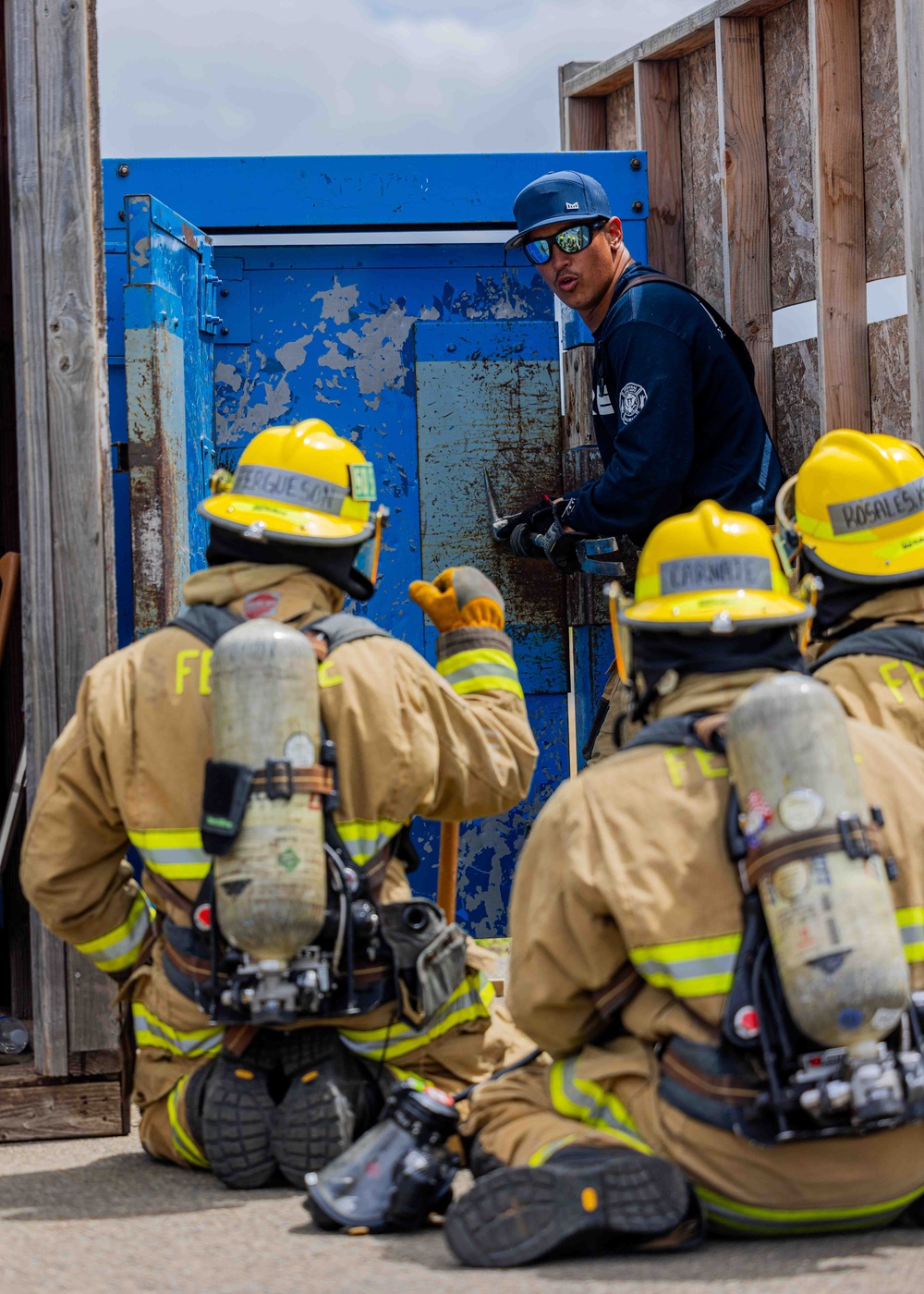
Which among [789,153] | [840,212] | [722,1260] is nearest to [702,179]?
[789,153]

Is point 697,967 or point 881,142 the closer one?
point 697,967

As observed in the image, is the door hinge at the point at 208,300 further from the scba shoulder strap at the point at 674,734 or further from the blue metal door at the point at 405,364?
A: the scba shoulder strap at the point at 674,734

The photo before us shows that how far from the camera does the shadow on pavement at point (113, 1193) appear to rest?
3.38 meters

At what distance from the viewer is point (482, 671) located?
4.16 metres

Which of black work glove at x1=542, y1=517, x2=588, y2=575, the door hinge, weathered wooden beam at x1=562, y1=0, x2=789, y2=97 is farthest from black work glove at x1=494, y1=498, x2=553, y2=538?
weathered wooden beam at x1=562, y1=0, x2=789, y2=97

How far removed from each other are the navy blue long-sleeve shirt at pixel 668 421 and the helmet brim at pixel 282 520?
1.53 metres

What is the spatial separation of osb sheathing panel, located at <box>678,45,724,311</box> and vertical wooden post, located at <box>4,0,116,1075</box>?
2551 millimetres

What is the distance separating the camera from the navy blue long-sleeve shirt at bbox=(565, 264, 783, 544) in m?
5.16

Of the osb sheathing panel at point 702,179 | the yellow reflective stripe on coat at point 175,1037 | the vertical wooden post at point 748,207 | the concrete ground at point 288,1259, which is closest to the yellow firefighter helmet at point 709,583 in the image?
the concrete ground at point 288,1259

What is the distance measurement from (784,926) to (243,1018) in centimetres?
126

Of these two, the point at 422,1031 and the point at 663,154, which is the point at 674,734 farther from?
the point at 663,154

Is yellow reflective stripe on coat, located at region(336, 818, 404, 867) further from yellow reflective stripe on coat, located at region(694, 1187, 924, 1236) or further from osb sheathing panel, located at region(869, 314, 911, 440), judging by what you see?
osb sheathing panel, located at region(869, 314, 911, 440)

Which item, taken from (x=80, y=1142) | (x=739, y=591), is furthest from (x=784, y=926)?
(x=80, y=1142)

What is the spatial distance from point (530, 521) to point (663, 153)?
1671mm
